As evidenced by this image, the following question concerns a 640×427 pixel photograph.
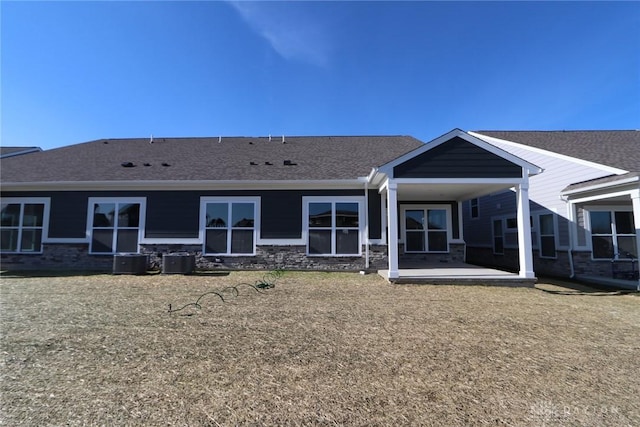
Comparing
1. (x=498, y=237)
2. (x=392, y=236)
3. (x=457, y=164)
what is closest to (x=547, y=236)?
(x=498, y=237)

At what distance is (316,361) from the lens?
3.79 meters

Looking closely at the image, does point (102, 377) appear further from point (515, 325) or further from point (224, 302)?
point (515, 325)

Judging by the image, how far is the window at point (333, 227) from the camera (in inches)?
447

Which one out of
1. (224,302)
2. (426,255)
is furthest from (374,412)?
(426,255)

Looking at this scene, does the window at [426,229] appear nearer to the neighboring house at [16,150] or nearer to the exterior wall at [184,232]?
the exterior wall at [184,232]

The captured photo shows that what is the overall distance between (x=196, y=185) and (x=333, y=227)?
5.09 metres

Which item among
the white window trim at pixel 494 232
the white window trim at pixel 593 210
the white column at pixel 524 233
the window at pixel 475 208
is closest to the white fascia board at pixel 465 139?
the white column at pixel 524 233

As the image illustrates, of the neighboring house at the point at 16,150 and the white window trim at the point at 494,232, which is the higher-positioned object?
the neighboring house at the point at 16,150

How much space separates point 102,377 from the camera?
131 inches

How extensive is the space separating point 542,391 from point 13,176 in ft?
54.7

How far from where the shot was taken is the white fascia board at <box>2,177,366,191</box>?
11.3 m

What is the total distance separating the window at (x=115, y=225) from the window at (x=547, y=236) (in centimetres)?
1520

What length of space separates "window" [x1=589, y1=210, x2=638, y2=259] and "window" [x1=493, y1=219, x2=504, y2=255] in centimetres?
397

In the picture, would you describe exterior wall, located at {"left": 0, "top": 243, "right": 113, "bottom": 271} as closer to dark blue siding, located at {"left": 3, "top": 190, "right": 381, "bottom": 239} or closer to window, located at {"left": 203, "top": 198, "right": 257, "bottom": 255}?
dark blue siding, located at {"left": 3, "top": 190, "right": 381, "bottom": 239}
